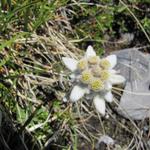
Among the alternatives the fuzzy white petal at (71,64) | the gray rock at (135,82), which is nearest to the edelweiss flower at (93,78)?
the fuzzy white petal at (71,64)

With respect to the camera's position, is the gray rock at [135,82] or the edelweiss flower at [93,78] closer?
the edelweiss flower at [93,78]

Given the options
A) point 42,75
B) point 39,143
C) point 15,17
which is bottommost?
point 39,143

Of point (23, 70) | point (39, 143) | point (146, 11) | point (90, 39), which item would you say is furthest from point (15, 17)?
point (146, 11)

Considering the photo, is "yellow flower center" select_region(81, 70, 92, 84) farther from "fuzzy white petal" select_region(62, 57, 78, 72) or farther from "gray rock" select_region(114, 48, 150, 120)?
"gray rock" select_region(114, 48, 150, 120)

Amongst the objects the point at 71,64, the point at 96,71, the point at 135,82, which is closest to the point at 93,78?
the point at 96,71

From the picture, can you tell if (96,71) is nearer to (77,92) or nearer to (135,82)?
(77,92)

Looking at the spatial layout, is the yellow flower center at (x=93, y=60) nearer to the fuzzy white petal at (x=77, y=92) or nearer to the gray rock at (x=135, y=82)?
the fuzzy white petal at (x=77, y=92)

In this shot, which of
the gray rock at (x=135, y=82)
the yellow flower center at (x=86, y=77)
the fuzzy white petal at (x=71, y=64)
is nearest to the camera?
the yellow flower center at (x=86, y=77)

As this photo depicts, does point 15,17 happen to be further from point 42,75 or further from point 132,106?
point 132,106
